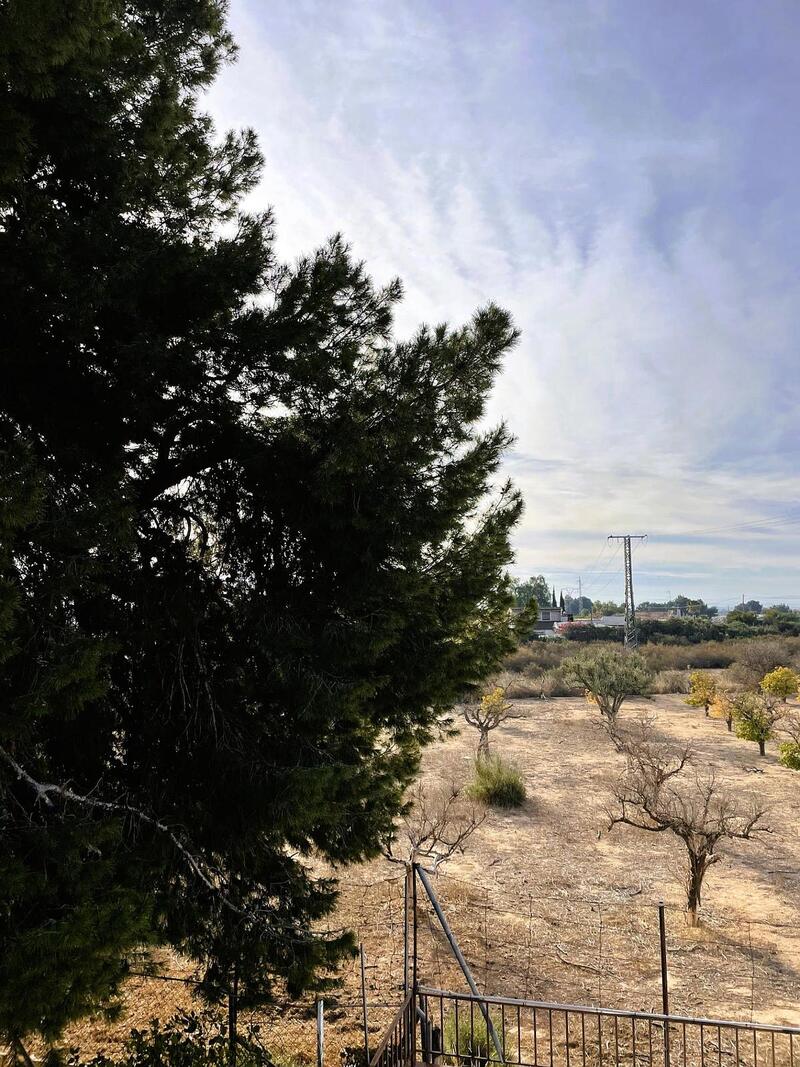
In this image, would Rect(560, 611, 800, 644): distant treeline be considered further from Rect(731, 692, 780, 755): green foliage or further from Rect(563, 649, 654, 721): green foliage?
Rect(731, 692, 780, 755): green foliage

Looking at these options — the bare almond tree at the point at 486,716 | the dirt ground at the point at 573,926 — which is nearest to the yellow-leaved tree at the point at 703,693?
the bare almond tree at the point at 486,716

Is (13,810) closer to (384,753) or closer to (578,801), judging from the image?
(384,753)

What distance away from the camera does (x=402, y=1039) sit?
5.50 meters

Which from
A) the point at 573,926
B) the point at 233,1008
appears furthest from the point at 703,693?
the point at 233,1008

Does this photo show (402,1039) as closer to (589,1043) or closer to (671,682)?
(589,1043)

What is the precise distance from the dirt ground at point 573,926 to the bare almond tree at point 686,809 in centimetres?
40

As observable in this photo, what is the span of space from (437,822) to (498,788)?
4.29m

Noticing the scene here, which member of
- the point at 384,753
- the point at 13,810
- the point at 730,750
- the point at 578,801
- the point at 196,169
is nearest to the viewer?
the point at 13,810

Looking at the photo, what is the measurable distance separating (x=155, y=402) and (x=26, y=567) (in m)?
1.36

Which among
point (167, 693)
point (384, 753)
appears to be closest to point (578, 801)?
point (384, 753)

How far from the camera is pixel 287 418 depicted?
4840mm

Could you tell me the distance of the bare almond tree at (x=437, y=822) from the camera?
11.6m

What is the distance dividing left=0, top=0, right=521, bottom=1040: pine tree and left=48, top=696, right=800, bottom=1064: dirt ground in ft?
4.53

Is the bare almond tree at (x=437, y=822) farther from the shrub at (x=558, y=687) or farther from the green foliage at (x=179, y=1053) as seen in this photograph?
the shrub at (x=558, y=687)
